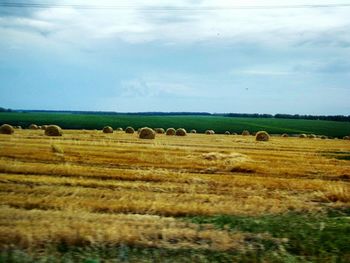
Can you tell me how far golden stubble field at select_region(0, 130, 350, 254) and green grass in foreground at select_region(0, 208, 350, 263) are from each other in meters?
0.33

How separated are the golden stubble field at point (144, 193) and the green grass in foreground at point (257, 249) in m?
0.33

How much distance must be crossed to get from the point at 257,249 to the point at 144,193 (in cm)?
698

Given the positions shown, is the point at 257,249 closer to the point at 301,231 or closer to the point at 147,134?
the point at 301,231

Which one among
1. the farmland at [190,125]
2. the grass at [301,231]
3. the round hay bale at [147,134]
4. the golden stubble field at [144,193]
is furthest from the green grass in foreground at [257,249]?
the farmland at [190,125]

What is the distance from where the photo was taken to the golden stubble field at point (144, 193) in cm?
969

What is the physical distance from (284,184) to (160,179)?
173 inches

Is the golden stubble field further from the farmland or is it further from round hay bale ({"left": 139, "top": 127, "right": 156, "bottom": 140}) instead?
the farmland

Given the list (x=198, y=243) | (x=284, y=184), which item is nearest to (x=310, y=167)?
(x=284, y=184)

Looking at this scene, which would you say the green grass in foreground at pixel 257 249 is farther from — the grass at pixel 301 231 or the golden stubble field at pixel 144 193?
the golden stubble field at pixel 144 193

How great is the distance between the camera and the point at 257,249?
9.21m

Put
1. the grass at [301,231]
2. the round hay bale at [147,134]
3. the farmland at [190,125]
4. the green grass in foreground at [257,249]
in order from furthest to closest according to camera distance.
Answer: the farmland at [190,125] < the round hay bale at [147,134] < the grass at [301,231] < the green grass in foreground at [257,249]

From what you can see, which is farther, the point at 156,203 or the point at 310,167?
the point at 310,167

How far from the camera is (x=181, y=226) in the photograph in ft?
35.8

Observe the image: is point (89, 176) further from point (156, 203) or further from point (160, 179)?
point (156, 203)
